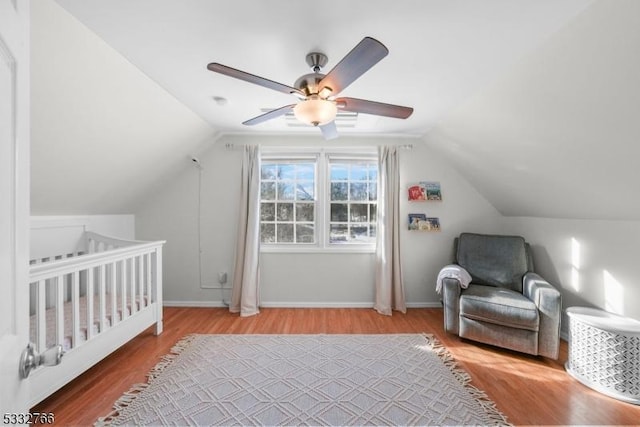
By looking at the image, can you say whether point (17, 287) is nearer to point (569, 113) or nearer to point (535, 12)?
point (535, 12)

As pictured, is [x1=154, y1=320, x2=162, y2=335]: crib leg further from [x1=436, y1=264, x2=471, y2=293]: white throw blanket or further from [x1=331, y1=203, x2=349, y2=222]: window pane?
[x1=436, y1=264, x2=471, y2=293]: white throw blanket

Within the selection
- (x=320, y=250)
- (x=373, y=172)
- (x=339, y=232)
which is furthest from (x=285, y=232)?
(x=373, y=172)

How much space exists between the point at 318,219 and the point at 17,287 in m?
2.92

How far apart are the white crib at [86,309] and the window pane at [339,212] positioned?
78.3 inches

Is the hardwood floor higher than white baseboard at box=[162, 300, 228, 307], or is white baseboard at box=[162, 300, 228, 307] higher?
white baseboard at box=[162, 300, 228, 307]

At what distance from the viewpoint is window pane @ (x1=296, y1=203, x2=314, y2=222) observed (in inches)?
139

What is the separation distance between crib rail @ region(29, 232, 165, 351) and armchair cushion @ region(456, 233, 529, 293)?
130 inches

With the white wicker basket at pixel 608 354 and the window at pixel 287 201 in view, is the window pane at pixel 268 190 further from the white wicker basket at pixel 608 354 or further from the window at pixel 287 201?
the white wicker basket at pixel 608 354

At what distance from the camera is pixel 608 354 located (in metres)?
1.82

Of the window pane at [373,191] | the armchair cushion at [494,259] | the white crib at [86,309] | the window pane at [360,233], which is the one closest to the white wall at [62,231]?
the white crib at [86,309]

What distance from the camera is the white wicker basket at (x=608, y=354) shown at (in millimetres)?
1756

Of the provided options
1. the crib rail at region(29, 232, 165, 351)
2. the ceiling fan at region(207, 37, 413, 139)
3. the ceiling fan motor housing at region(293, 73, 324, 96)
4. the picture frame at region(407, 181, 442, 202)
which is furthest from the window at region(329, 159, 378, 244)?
the crib rail at region(29, 232, 165, 351)

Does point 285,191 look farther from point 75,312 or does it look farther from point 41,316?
point 41,316

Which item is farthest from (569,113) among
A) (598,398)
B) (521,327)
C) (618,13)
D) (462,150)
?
(598,398)
